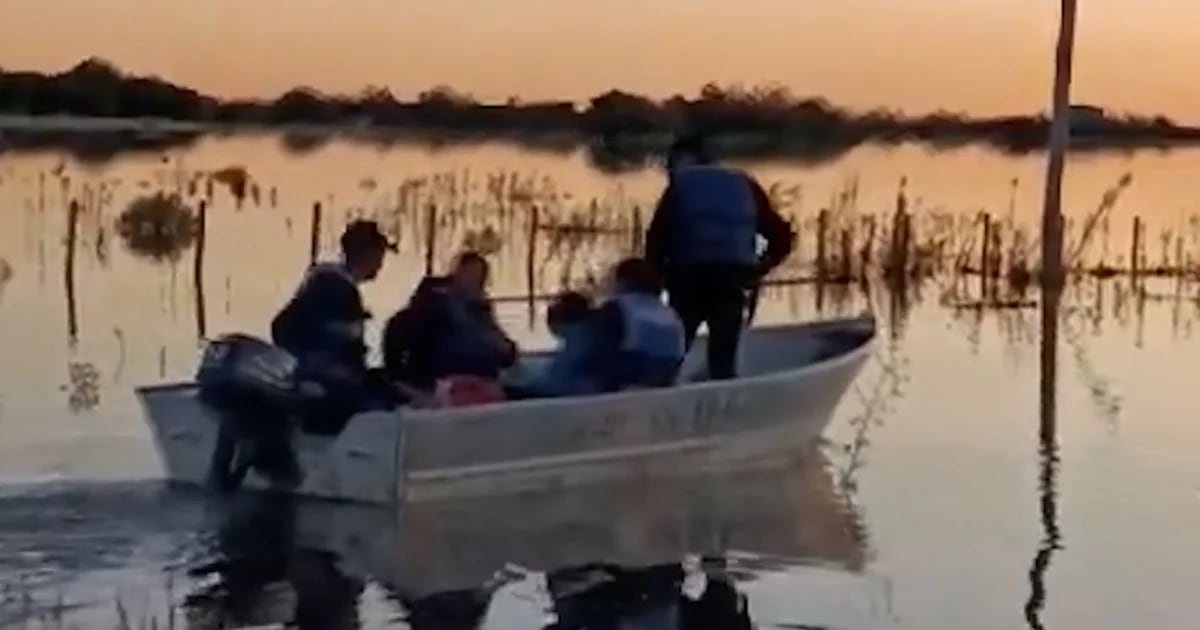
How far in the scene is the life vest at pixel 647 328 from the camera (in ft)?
44.3

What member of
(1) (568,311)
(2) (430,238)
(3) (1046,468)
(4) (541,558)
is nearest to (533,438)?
(1) (568,311)

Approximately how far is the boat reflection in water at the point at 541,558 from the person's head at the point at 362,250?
116 cm

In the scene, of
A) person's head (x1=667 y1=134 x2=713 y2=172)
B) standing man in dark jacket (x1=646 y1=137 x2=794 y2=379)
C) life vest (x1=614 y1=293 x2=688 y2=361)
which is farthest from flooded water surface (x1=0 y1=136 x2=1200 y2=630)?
person's head (x1=667 y1=134 x2=713 y2=172)

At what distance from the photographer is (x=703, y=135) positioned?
1554 centimetres

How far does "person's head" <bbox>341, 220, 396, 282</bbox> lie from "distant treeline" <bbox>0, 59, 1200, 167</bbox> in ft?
159

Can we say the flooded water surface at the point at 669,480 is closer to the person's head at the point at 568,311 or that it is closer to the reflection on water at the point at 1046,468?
the reflection on water at the point at 1046,468

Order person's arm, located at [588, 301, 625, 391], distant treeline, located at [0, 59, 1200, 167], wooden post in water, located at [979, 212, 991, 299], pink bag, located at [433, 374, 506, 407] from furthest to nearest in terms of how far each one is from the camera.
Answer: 1. distant treeline, located at [0, 59, 1200, 167]
2. wooden post in water, located at [979, 212, 991, 299]
3. person's arm, located at [588, 301, 625, 391]
4. pink bag, located at [433, 374, 506, 407]

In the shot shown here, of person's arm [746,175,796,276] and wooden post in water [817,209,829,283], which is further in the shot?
wooden post in water [817,209,829,283]

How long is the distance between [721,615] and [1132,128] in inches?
2990

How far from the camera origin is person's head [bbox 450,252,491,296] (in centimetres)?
1328

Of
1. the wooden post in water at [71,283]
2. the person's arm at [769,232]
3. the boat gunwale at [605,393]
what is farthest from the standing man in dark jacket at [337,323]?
the wooden post in water at [71,283]

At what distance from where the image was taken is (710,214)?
48.8 ft

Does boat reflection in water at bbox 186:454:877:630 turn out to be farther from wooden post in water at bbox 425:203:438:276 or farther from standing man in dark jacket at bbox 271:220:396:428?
wooden post in water at bbox 425:203:438:276

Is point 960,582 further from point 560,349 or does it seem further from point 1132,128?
point 1132,128
